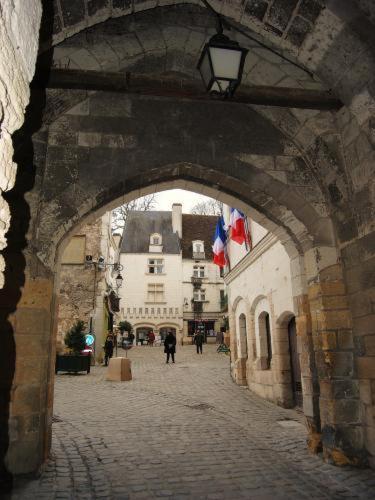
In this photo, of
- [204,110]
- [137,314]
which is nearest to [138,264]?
[137,314]

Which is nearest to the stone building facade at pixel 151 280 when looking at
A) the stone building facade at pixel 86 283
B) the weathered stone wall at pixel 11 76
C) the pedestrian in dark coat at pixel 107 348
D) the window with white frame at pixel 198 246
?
the window with white frame at pixel 198 246

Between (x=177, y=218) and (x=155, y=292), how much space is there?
653 centimetres

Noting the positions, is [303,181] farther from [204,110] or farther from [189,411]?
[189,411]

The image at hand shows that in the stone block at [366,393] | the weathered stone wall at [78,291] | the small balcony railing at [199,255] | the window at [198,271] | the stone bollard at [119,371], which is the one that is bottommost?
the stone bollard at [119,371]

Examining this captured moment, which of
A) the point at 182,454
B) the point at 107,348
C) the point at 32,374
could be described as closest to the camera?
the point at 32,374

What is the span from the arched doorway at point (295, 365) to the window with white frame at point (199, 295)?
22188 millimetres

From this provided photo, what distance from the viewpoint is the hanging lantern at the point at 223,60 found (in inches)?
120

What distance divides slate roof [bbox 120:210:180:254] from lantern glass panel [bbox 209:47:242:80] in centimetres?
2750

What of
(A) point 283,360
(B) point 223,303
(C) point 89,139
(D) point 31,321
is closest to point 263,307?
(A) point 283,360

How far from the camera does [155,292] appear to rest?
29.6 m

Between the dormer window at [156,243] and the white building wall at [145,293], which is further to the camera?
the dormer window at [156,243]

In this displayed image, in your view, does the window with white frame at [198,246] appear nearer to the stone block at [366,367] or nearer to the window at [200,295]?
the window at [200,295]

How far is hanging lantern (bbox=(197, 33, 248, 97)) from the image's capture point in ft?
10.0

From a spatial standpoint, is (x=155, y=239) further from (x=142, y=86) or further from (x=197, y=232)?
(x=142, y=86)
